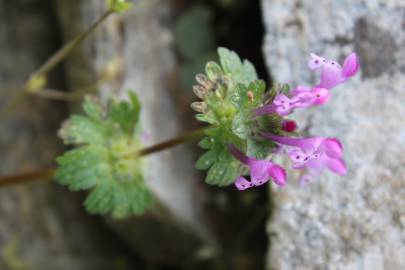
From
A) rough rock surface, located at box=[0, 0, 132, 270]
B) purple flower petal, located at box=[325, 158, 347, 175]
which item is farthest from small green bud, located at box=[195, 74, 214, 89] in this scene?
rough rock surface, located at box=[0, 0, 132, 270]

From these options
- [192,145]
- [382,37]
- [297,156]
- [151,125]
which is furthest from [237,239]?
[297,156]

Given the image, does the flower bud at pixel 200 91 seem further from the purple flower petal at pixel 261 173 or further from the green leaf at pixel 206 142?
the purple flower petal at pixel 261 173

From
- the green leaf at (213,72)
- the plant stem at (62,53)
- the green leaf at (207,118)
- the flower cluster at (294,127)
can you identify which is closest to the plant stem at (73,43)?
the plant stem at (62,53)

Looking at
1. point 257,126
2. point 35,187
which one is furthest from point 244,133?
point 35,187

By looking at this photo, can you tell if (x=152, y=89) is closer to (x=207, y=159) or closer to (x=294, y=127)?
(x=207, y=159)

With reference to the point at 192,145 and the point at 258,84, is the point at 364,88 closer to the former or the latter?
the point at 258,84

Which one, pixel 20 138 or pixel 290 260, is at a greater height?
pixel 20 138

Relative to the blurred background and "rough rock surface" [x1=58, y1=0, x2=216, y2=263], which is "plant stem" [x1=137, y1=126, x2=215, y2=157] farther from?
"rough rock surface" [x1=58, y1=0, x2=216, y2=263]
